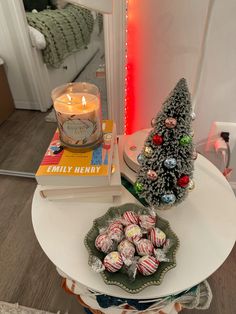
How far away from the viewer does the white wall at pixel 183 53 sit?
0.67m

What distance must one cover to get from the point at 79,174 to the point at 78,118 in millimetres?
121

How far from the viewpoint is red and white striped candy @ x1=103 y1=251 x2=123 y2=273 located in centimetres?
42

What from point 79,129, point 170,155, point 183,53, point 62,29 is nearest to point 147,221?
point 170,155

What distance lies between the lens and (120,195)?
0.57 metres

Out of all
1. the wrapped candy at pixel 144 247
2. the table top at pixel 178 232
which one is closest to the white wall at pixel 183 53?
the table top at pixel 178 232

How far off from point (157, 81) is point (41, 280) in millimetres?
834

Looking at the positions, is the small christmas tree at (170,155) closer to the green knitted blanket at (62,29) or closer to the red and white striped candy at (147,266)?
the red and white striped candy at (147,266)

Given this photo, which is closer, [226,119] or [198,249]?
[198,249]

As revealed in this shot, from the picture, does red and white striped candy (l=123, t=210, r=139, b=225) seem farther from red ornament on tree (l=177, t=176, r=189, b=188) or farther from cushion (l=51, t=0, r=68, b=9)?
cushion (l=51, t=0, r=68, b=9)

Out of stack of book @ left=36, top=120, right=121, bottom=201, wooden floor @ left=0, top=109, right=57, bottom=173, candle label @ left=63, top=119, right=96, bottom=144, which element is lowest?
wooden floor @ left=0, top=109, right=57, bottom=173

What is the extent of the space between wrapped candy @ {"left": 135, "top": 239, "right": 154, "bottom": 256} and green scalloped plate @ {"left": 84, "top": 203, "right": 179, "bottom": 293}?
0.10 ft

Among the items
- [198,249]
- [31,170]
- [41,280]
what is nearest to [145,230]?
[198,249]

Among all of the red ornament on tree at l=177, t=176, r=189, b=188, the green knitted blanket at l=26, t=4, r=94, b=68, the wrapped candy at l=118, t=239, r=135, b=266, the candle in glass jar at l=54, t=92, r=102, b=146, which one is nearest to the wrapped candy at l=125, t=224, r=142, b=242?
the wrapped candy at l=118, t=239, r=135, b=266

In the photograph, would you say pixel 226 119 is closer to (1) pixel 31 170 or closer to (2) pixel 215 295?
(2) pixel 215 295
